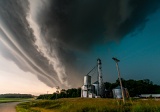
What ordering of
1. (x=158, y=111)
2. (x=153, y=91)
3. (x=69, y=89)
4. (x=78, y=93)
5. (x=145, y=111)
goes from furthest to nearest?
(x=69, y=89), (x=78, y=93), (x=153, y=91), (x=145, y=111), (x=158, y=111)

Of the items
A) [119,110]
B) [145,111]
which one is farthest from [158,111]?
[119,110]

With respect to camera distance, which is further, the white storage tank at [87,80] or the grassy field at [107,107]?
the white storage tank at [87,80]

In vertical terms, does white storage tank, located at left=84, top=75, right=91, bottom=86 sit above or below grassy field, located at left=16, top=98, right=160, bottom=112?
above

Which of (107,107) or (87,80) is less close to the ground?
(87,80)

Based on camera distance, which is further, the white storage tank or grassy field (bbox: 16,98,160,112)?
the white storage tank

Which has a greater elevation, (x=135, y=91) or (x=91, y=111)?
(x=135, y=91)

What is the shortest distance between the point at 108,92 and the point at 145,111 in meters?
59.3

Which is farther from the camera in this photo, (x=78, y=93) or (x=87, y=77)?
(x=78, y=93)

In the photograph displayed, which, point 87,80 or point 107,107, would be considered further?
point 87,80

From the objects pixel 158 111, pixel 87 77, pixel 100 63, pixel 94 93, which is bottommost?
pixel 158 111

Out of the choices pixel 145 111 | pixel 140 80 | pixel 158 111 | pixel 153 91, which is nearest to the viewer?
pixel 158 111

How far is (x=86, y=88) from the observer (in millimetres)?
74500

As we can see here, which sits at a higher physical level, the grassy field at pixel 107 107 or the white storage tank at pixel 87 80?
the white storage tank at pixel 87 80

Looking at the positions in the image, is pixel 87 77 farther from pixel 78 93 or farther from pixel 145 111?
pixel 145 111
